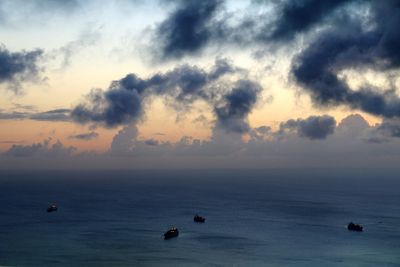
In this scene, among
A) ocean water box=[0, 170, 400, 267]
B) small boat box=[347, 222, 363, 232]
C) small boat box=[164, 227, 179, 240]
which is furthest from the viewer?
small boat box=[347, 222, 363, 232]

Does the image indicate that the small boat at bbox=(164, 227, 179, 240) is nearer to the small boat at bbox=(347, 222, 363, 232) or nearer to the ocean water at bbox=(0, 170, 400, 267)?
the ocean water at bbox=(0, 170, 400, 267)

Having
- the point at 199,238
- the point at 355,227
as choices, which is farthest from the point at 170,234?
the point at 355,227

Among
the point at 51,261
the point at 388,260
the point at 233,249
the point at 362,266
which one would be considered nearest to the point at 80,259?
the point at 51,261

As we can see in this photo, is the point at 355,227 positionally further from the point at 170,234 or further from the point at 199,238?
the point at 170,234

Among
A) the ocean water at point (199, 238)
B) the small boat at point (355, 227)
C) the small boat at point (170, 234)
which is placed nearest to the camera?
the ocean water at point (199, 238)

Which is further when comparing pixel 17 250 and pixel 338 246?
A: pixel 338 246

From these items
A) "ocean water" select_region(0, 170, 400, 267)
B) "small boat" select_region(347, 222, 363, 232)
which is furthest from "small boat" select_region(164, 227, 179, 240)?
"small boat" select_region(347, 222, 363, 232)

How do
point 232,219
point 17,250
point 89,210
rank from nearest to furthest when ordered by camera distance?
point 17,250, point 232,219, point 89,210

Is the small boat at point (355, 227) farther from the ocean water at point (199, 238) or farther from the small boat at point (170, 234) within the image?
the small boat at point (170, 234)

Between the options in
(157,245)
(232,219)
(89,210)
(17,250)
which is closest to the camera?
(17,250)

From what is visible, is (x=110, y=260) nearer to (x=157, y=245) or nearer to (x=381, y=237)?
(x=157, y=245)

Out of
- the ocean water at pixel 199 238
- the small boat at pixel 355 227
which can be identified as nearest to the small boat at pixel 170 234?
the ocean water at pixel 199 238
